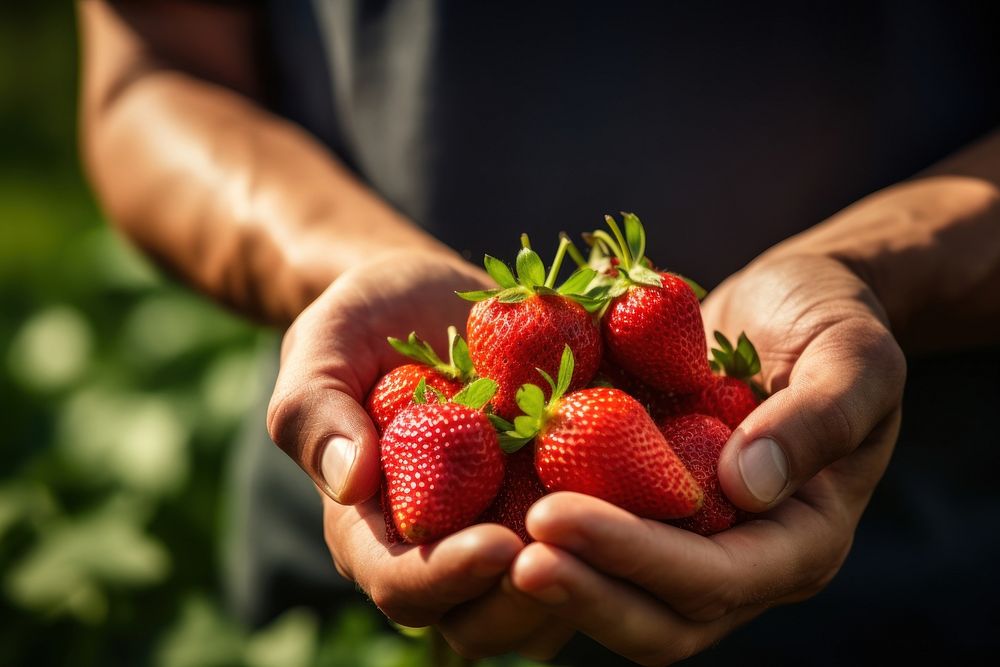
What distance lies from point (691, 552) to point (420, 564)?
0.79 ft

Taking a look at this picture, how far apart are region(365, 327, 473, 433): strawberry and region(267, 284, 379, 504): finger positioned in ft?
0.10

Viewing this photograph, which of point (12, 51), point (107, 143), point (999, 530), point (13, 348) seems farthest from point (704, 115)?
point (12, 51)

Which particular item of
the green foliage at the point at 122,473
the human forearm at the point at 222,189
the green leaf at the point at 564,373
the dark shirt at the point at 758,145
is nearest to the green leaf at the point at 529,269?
the green leaf at the point at 564,373

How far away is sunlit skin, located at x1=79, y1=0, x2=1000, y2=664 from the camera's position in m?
0.88

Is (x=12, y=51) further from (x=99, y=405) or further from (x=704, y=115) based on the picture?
(x=704, y=115)

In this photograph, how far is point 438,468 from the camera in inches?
36.8

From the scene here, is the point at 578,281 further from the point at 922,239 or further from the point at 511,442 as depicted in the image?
the point at 922,239

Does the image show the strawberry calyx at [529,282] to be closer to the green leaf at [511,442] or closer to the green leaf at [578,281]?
the green leaf at [578,281]

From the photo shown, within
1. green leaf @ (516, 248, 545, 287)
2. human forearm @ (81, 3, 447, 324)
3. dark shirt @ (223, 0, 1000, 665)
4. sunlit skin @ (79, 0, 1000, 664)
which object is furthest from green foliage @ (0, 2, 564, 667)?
green leaf @ (516, 248, 545, 287)

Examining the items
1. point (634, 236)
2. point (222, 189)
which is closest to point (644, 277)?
point (634, 236)

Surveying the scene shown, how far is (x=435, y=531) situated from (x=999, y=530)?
953 millimetres

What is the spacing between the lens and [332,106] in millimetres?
1690

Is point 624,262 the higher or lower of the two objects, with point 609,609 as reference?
higher

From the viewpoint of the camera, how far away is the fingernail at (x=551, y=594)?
834 mm
